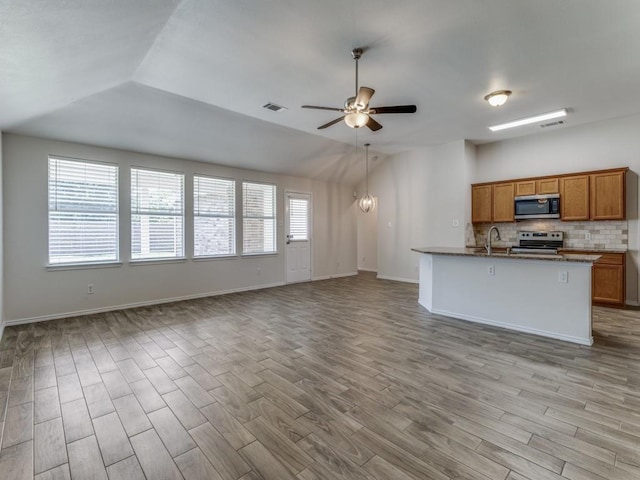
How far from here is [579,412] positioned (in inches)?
84.7

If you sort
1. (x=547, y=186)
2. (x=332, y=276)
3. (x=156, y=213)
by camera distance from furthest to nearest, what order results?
(x=332, y=276) → (x=547, y=186) → (x=156, y=213)

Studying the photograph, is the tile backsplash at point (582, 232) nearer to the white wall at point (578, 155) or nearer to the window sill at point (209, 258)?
the white wall at point (578, 155)

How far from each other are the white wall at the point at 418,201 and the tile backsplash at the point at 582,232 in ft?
3.05

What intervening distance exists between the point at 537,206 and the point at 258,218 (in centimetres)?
567

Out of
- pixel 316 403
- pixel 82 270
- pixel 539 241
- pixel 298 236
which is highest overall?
pixel 298 236

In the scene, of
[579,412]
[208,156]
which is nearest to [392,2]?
[579,412]

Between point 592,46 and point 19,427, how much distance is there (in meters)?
5.71

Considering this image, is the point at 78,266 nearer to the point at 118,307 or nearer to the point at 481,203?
the point at 118,307

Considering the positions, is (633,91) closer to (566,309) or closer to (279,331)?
(566,309)

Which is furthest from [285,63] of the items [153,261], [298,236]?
[298,236]

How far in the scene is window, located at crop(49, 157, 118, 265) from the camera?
178 inches

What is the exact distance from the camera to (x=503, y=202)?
617cm

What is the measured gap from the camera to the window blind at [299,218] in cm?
760

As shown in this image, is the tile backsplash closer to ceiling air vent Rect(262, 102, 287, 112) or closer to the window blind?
the window blind
